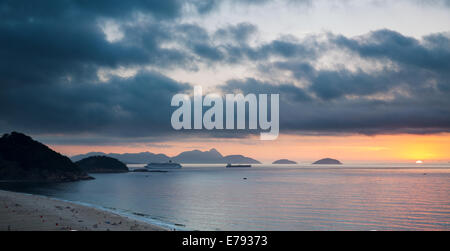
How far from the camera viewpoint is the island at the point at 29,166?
17588cm

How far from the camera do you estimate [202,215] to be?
172 ft

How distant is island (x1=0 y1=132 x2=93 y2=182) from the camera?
176 meters

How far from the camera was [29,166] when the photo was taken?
183375 mm
